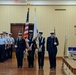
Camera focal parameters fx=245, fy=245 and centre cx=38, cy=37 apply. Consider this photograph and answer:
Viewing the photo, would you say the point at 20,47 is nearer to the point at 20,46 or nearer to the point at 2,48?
the point at 20,46

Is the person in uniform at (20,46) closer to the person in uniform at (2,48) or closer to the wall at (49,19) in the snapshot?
the person in uniform at (2,48)

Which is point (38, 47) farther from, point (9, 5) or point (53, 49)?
point (9, 5)

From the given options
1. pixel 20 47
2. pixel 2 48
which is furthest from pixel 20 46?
pixel 2 48

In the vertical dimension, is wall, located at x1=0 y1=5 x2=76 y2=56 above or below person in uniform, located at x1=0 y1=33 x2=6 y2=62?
above

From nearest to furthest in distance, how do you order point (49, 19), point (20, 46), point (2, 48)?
point (20, 46)
point (2, 48)
point (49, 19)

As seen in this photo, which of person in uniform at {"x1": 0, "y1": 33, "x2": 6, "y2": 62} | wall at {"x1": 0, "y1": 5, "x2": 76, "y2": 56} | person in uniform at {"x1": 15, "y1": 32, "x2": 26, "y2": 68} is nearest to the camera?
person in uniform at {"x1": 15, "y1": 32, "x2": 26, "y2": 68}

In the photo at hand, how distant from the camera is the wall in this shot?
1672 cm

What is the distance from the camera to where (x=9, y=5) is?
1686 centimetres

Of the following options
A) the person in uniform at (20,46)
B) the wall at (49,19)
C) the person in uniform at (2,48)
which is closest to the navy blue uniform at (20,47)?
the person in uniform at (20,46)

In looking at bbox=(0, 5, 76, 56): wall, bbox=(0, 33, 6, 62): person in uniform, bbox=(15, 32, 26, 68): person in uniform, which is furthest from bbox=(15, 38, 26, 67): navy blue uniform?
bbox=(0, 5, 76, 56): wall

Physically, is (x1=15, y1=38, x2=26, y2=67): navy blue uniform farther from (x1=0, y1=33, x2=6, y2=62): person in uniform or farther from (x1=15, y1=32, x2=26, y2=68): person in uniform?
(x1=0, y1=33, x2=6, y2=62): person in uniform

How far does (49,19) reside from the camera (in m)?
16.8

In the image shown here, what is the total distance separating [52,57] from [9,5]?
725 centimetres

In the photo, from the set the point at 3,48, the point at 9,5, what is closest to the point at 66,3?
the point at 9,5
